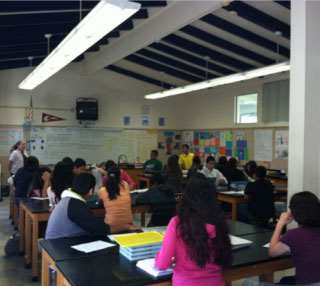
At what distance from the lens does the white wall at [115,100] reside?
8586mm

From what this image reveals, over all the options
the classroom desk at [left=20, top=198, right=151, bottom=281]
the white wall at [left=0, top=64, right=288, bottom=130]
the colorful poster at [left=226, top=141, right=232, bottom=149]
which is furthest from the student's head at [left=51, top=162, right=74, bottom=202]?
the colorful poster at [left=226, top=141, right=232, bottom=149]

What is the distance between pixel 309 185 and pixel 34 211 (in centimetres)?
265

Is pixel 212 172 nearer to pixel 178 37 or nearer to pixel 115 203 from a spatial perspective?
pixel 115 203

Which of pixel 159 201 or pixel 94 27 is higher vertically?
pixel 94 27

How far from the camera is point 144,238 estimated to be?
7.23 ft

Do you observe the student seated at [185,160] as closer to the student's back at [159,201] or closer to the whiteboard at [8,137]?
the whiteboard at [8,137]

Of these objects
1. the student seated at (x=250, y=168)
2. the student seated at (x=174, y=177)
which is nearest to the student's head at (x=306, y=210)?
the student seated at (x=250, y=168)

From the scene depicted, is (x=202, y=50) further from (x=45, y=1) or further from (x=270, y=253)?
(x=270, y=253)

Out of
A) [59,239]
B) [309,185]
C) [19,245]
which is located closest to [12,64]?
[19,245]

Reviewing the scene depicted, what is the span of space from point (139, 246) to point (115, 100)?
26.8ft

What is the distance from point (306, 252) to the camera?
185cm

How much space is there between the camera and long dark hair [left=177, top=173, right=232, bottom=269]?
5.54 ft

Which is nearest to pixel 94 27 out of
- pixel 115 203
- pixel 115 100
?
pixel 115 203

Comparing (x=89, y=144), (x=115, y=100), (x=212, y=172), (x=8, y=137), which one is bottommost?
(x=212, y=172)
